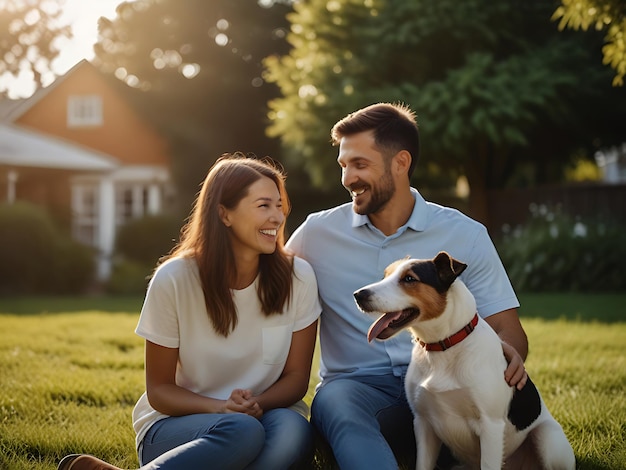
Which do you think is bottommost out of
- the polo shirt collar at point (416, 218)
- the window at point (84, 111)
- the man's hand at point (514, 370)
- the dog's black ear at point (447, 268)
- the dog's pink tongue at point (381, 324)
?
the man's hand at point (514, 370)

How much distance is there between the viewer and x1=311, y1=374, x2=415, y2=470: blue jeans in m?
3.50

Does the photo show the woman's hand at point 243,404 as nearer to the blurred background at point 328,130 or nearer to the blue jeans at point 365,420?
the blue jeans at point 365,420

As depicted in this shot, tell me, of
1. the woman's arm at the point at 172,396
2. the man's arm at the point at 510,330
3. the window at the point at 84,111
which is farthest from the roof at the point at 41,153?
the man's arm at the point at 510,330

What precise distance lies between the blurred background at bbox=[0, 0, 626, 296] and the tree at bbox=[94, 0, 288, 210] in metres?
0.09

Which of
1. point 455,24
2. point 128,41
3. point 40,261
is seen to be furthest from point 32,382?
point 128,41

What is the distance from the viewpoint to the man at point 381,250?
13.6ft

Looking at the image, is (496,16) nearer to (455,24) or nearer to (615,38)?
(455,24)

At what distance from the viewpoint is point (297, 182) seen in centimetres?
2389

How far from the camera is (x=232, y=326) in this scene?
389 cm

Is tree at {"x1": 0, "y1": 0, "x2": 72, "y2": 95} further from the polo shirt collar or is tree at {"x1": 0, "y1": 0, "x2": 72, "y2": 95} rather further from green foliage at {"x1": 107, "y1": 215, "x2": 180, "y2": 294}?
the polo shirt collar

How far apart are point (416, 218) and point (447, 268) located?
84 centimetres

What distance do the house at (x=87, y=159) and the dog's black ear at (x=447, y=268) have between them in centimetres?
1665

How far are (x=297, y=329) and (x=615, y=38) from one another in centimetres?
396

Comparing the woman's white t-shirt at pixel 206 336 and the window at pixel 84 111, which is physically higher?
the window at pixel 84 111
